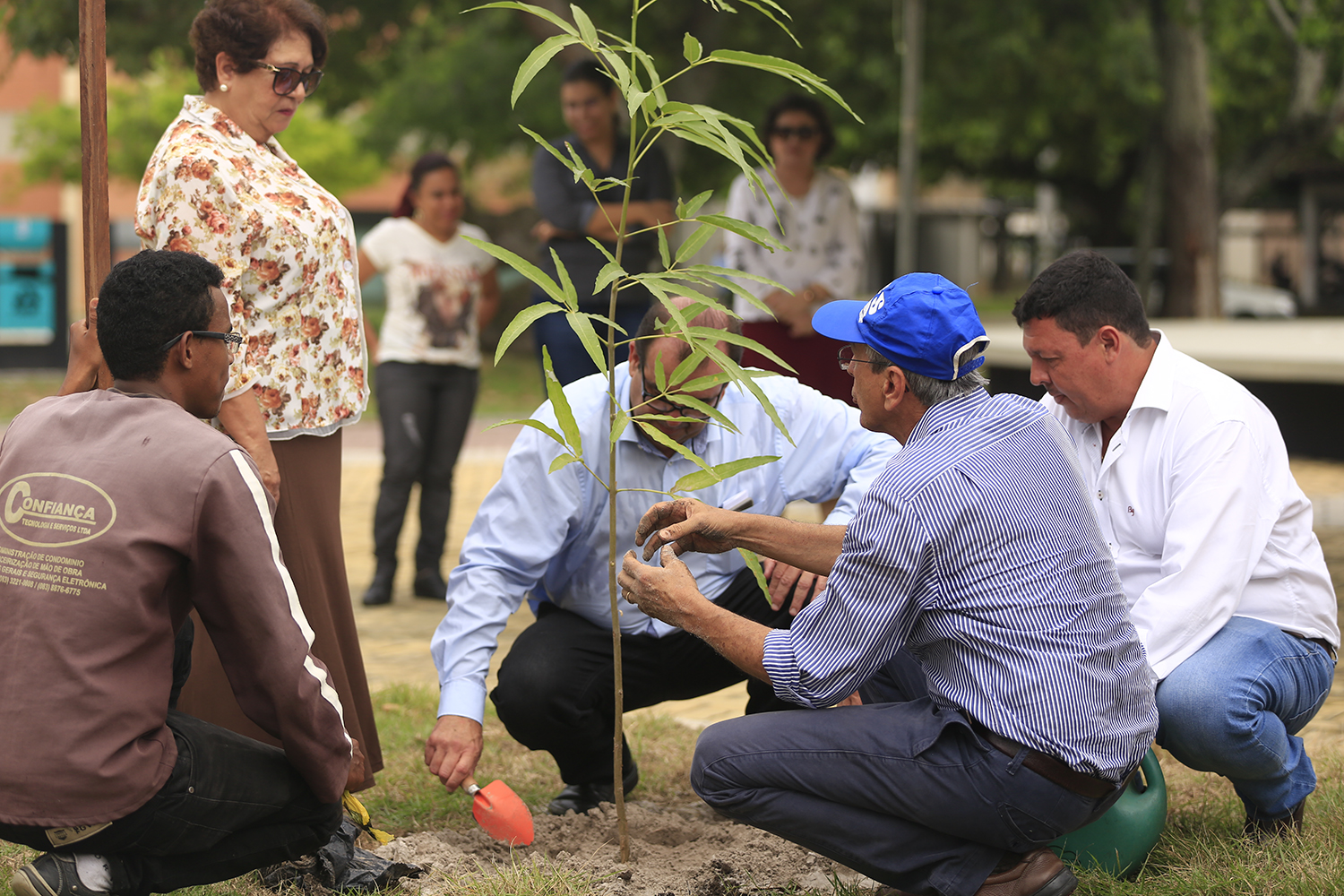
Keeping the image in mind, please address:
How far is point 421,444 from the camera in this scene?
6590 millimetres

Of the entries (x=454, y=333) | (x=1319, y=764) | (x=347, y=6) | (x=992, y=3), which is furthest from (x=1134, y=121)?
(x=1319, y=764)

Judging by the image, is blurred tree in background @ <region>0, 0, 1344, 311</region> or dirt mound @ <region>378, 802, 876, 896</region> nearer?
dirt mound @ <region>378, 802, 876, 896</region>

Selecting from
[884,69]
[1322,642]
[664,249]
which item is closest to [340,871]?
[664,249]

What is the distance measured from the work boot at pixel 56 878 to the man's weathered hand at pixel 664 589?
1.14 metres

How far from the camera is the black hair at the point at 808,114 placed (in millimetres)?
6363

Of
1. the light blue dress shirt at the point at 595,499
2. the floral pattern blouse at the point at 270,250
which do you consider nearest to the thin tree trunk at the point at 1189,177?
the light blue dress shirt at the point at 595,499

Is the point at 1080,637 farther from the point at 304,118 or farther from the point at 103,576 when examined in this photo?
the point at 304,118

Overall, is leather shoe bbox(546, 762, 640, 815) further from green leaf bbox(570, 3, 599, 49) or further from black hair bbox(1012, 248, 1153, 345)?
green leaf bbox(570, 3, 599, 49)

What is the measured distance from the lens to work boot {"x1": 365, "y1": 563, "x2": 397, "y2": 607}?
21.5 feet

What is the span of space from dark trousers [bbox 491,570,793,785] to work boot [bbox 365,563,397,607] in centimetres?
281

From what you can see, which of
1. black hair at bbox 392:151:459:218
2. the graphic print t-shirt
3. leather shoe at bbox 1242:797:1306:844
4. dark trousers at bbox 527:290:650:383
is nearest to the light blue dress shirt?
leather shoe at bbox 1242:797:1306:844

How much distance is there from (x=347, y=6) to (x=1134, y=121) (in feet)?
48.1

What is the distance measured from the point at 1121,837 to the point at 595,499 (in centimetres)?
154

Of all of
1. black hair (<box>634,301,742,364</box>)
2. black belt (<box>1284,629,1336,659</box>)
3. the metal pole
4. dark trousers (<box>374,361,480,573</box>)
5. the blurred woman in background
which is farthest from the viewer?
the metal pole
